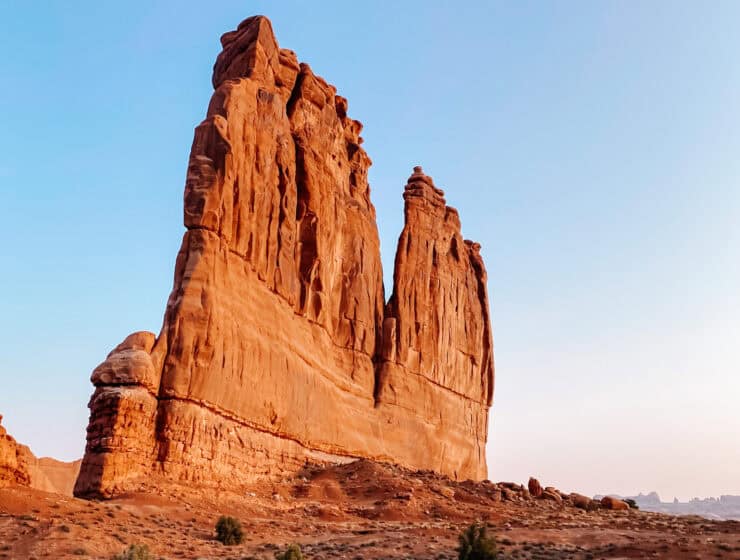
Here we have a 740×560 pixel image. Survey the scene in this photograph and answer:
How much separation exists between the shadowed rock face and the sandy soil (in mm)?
1716

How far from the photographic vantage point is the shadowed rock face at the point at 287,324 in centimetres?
2583

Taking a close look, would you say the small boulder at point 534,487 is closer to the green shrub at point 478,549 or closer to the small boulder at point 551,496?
the small boulder at point 551,496

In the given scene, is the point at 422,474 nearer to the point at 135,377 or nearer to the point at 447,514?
the point at 447,514

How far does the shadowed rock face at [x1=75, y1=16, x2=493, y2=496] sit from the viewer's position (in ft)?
84.7

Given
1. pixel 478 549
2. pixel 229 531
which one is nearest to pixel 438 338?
pixel 229 531

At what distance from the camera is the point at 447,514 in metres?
30.7

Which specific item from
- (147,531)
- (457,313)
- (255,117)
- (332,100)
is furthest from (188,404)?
(457,313)

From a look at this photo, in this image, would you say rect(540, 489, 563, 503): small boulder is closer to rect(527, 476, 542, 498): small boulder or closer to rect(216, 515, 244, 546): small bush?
rect(527, 476, 542, 498): small boulder

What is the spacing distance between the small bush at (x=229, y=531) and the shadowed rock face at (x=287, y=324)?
3.71 meters

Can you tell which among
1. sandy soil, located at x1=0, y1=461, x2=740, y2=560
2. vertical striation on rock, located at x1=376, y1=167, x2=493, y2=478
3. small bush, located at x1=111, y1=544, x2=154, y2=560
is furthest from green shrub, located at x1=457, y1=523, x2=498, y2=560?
vertical striation on rock, located at x1=376, y1=167, x2=493, y2=478

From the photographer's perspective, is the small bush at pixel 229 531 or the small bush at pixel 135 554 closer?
the small bush at pixel 135 554

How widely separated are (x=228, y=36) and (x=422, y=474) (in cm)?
2340

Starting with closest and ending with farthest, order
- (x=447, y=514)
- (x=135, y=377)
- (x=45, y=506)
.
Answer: (x=45, y=506) < (x=135, y=377) < (x=447, y=514)

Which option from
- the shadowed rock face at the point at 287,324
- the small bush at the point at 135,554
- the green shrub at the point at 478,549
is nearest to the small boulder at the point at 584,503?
the shadowed rock face at the point at 287,324
